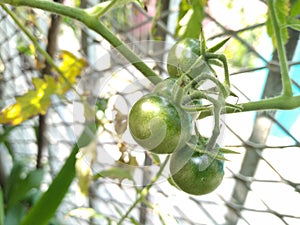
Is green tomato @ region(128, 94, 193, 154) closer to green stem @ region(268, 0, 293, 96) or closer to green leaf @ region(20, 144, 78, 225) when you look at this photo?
green stem @ region(268, 0, 293, 96)

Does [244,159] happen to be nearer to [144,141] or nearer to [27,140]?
[144,141]

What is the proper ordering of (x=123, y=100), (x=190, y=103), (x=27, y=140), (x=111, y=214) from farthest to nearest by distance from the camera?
(x=27, y=140), (x=111, y=214), (x=123, y=100), (x=190, y=103)

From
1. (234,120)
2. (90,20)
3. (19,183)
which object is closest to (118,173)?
(90,20)

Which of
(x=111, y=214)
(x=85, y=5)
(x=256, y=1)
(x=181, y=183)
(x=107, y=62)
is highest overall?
(x=85, y=5)

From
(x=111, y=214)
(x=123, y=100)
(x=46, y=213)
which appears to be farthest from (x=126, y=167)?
(x=111, y=214)

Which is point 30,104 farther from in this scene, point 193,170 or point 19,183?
point 193,170

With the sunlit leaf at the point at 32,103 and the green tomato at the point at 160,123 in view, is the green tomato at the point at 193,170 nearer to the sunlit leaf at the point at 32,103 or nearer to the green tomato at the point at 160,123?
the green tomato at the point at 160,123
